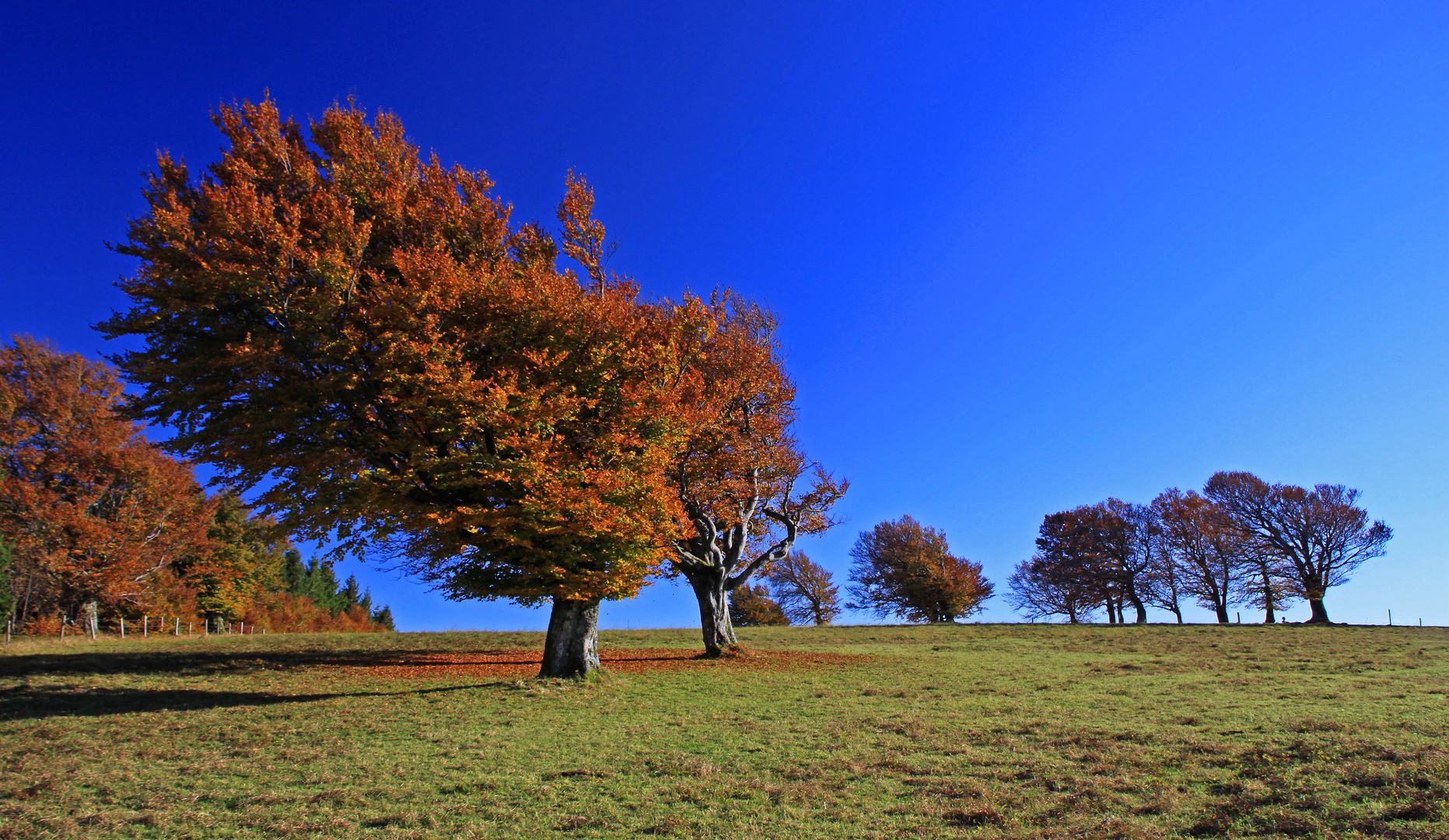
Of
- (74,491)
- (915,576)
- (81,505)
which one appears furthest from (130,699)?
(915,576)

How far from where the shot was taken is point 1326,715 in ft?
34.8

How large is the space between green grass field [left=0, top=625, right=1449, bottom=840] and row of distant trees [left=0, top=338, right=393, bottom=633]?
1728 centimetres

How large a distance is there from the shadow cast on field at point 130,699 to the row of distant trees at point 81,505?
50.0 feet

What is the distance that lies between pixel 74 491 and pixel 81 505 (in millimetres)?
1536

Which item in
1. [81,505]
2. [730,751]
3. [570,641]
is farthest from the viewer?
[81,505]

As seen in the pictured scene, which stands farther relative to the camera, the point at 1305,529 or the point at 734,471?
the point at 1305,529

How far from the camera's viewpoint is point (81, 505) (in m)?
33.2

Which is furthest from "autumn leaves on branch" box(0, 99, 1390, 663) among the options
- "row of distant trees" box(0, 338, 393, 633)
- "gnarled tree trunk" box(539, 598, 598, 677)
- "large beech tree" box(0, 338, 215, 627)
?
"large beech tree" box(0, 338, 215, 627)

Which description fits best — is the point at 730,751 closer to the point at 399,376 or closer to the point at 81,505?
the point at 399,376

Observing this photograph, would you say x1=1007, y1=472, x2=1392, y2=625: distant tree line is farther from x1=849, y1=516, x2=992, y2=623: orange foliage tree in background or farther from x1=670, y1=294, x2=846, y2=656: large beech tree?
x1=670, y1=294, x2=846, y2=656: large beech tree

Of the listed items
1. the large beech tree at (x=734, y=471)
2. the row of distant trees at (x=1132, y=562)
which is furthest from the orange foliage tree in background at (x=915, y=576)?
the large beech tree at (x=734, y=471)

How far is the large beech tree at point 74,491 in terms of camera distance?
32.2 m

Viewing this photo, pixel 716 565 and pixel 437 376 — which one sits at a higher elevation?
pixel 437 376

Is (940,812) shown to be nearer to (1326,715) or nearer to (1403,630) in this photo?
(1326,715)
